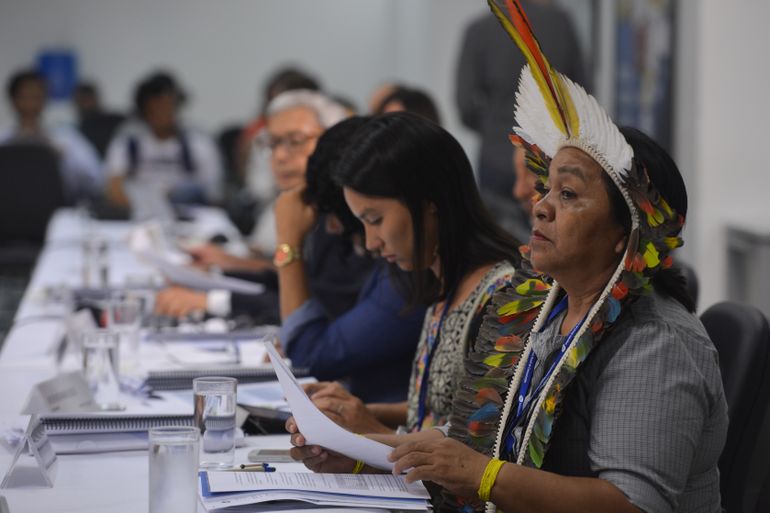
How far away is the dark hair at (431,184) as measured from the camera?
213 cm

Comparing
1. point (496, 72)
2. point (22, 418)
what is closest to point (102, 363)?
point (22, 418)

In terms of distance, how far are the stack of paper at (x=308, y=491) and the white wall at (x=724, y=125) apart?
3.26m

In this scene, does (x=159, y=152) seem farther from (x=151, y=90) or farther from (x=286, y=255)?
(x=286, y=255)

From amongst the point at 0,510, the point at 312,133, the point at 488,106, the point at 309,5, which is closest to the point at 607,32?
the point at 488,106

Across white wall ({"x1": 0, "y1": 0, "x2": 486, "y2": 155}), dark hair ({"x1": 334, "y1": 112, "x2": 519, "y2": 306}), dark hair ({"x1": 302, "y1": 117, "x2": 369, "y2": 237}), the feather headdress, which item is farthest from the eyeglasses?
white wall ({"x1": 0, "y1": 0, "x2": 486, "y2": 155})

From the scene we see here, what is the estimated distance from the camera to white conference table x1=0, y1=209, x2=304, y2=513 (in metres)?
1.62

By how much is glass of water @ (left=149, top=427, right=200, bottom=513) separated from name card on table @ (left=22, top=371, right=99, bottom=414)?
59 centimetres

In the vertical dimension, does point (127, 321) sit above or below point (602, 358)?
below

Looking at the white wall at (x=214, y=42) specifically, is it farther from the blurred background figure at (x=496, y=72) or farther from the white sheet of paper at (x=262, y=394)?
the white sheet of paper at (x=262, y=394)

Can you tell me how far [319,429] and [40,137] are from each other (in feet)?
21.1

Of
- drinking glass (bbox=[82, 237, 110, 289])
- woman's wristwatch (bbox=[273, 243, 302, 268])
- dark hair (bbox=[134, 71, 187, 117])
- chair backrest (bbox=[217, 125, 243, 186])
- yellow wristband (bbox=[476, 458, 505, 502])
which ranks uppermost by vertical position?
dark hair (bbox=[134, 71, 187, 117])

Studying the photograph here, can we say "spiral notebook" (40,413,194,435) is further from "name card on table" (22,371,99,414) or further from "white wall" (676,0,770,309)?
"white wall" (676,0,770,309)

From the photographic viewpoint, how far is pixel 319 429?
1660 mm

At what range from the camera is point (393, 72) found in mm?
10773
